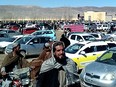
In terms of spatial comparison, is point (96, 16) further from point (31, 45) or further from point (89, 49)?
point (89, 49)

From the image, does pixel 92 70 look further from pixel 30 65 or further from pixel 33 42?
pixel 33 42

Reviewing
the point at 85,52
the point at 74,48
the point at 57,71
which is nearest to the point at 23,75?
the point at 57,71

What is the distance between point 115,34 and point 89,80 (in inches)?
942

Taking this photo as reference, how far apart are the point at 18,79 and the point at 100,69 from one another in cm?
359

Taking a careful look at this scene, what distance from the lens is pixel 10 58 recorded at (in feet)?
23.1

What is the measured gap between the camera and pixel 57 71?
4008 mm

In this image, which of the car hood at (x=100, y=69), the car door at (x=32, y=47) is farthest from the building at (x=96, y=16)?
the car hood at (x=100, y=69)

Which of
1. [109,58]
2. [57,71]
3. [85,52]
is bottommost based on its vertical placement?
[85,52]

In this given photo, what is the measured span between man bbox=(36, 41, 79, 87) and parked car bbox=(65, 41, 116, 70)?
10.4m

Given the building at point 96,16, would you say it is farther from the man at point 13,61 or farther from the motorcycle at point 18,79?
the motorcycle at point 18,79

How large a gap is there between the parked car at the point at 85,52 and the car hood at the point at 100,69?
4.18 m

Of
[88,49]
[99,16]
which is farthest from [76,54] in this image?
[99,16]

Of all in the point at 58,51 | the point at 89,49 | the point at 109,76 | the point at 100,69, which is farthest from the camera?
the point at 89,49

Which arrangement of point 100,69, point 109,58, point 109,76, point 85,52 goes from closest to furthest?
point 109,76 → point 100,69 → point 109,58 → point 85,52
